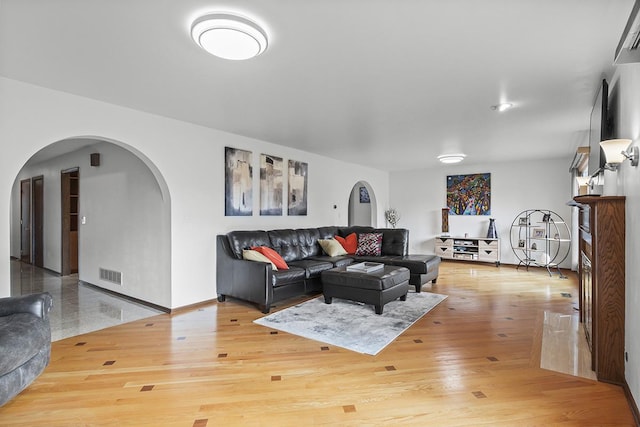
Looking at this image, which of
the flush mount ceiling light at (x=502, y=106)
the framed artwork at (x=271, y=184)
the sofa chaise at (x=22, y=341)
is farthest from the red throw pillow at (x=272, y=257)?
the flush mount ceiling light at (x=502, y=106)

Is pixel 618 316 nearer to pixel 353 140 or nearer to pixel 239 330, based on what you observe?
pixel 239 330

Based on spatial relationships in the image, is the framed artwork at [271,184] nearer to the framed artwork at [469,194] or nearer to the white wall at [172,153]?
the white wall at [172,153]

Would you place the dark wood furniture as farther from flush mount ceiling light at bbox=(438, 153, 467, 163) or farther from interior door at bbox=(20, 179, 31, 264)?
interior door at bbox=(20, 179, 31, 264)

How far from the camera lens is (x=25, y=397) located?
7.30ft

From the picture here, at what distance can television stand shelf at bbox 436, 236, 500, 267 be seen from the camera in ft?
25.4

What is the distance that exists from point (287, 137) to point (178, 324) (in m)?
3.09

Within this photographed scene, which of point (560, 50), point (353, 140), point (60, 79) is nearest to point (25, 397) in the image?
point (60, 79)

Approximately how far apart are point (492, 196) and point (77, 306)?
826 cm

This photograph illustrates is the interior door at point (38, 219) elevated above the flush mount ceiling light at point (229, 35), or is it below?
below

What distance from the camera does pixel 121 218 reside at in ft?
16.1

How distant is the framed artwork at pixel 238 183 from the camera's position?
4941mm

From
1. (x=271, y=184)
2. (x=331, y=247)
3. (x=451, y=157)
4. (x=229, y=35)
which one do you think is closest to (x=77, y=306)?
(x=271, y=184)

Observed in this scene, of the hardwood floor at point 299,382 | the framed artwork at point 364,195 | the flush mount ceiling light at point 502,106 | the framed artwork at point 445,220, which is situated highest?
the flush mount ceiling light at point 502,106

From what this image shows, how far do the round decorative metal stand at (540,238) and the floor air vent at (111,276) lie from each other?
7.66 metres
